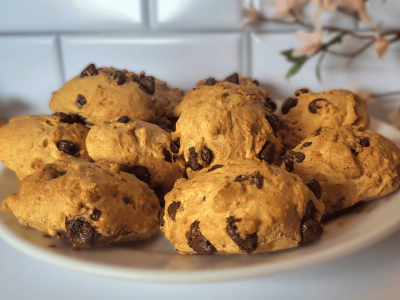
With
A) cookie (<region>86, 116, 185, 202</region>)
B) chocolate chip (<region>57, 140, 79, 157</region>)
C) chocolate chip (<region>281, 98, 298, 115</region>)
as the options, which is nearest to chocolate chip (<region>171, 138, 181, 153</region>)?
cookie (<region>86, 116, 185, 202</region>)

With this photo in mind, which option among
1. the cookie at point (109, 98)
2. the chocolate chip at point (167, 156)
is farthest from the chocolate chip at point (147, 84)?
the chocolate chip at point (167, 156)

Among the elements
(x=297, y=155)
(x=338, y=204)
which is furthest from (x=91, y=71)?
(x=338, y=204)

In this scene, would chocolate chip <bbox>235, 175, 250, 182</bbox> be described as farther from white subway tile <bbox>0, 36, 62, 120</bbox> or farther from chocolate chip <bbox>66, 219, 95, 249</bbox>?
white subway tile <bbox>0, 36, 62, 120</bbox>

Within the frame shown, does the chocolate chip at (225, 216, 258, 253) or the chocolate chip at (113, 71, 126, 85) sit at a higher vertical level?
the chocolate chip at (113, 71, 126, 85)

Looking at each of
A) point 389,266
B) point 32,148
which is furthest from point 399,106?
point 32,148

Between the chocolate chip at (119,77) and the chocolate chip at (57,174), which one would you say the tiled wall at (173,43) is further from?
the chocolate chip at (57,174)

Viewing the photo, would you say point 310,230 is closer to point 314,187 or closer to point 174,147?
point 314,187
